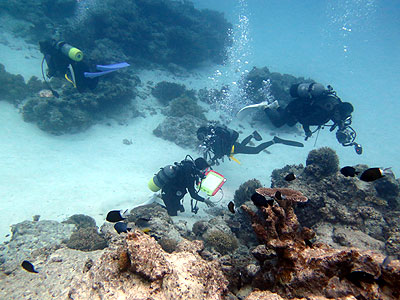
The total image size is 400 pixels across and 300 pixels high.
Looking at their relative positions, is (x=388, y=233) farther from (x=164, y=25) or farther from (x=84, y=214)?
(x=164, y=25)

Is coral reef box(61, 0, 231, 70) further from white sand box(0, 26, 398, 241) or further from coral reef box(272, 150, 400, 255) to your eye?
coral reef box(272, 150, 400, 255)

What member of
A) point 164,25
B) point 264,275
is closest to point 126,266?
point 264,275

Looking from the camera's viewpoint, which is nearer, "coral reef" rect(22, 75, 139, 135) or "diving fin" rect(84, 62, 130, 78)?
"diving fin" rect(84, 62, 130, 78)

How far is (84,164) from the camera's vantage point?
980cm

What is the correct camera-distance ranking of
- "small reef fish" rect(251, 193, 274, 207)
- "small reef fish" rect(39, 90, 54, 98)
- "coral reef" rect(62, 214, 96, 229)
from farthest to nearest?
1. "small reef fish" rect(39, 90, 54, 98)
2. "coral reef" rect(62, 214, 96, 229)
3. "small reef fish" rect(251, 193, 274, 207)

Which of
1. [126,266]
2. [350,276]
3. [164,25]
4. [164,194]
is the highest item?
[164,25]

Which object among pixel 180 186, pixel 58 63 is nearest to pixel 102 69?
pixel 58 63

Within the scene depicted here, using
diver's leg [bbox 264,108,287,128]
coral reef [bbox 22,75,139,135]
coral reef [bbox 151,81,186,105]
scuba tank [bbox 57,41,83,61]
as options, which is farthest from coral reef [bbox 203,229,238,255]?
coral reef [bbox 151,81,186,105]

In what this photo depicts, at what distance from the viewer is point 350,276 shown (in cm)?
180

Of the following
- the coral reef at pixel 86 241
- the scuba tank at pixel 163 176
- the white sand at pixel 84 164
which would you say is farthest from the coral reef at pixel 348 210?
the coral reef at pixel 86 241

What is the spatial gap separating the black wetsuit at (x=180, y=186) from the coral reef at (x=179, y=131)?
559cm

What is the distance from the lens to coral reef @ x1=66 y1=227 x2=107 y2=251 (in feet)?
16.1

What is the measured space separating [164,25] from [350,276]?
70.7 ft

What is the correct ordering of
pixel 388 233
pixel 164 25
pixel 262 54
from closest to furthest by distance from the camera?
pixel 388 233, pixel 164 25, pixel 262 54
